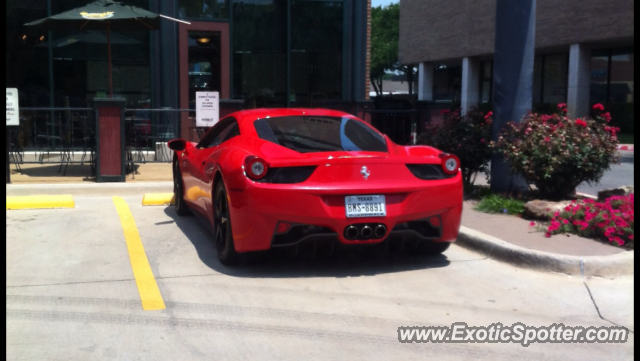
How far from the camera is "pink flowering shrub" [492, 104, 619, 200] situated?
841cm

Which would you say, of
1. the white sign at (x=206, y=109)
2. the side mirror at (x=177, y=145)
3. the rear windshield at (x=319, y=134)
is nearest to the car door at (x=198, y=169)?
the side mirror at (x=177, y=145)


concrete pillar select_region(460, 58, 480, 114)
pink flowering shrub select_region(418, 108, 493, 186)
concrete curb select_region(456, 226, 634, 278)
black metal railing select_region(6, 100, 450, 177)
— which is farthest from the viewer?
concrete pillar select_region(460, 58, 480, 114)

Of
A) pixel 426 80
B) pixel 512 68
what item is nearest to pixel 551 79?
pixel 426 80

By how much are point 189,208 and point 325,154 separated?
3.09 meters

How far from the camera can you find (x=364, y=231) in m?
5.95

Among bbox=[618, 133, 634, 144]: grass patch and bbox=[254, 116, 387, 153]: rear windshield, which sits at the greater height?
Result: bbox=[254, 116, 387, 153]: rear windshield

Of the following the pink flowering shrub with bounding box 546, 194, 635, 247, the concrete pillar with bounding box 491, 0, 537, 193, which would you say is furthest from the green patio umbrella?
the pink flowering shrub with bounding box 546, 194, 635, 247

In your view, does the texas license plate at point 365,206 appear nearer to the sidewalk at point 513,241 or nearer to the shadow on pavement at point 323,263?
the shadow on pavement at point 323,263

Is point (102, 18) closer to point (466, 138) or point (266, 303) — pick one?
point (466, 138)

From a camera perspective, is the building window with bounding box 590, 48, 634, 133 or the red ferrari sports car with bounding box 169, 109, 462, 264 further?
the building window with bounding box 590, 48, 634, 133

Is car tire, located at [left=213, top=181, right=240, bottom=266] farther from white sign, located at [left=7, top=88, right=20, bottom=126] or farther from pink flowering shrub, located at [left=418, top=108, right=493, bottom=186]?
white sign, located at [left=7, top=88, right=20, bottom=126]

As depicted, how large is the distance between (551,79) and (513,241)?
99.8 ft

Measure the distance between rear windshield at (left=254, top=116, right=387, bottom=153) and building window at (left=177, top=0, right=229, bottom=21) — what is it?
32.1 feet

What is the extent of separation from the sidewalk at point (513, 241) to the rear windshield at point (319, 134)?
1455 mm
